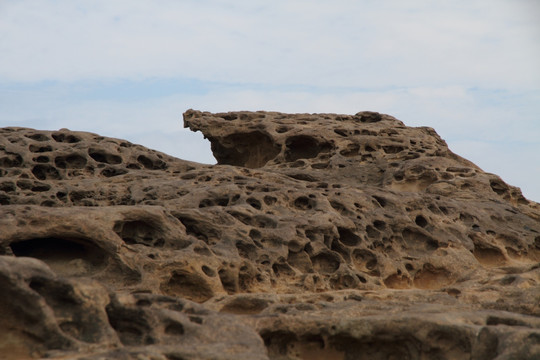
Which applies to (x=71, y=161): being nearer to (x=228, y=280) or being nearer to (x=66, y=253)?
(x=66, y=253)

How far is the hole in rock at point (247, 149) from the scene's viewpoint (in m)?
16.5

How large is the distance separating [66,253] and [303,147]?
26.0 ft

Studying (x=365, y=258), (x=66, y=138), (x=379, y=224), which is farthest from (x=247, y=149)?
(x=365, y=258)

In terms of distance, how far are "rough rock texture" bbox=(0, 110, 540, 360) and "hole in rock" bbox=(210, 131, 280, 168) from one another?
3cm

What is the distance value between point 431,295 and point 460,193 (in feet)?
17.3

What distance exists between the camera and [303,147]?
16328 mm

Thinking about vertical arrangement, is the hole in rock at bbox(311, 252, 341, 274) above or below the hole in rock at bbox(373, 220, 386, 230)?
below

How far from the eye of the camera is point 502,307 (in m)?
8.41

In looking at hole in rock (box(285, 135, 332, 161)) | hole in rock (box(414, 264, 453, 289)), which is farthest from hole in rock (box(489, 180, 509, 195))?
hole in rock (box(414, 264, 453, 289))

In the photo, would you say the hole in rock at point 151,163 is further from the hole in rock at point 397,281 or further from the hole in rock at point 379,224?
the hole in rock at point 397,281

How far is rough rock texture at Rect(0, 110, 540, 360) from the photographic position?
20.5 ft

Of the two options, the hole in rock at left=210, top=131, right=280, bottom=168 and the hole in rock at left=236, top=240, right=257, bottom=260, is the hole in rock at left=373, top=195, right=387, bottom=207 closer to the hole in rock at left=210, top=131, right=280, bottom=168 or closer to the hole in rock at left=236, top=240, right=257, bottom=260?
the hole in rock at left=236, top=240, right=257, bottom=260

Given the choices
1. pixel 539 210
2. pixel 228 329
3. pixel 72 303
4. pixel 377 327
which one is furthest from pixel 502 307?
pixel 539 210

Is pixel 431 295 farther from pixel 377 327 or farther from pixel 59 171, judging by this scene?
pixel 59 171
